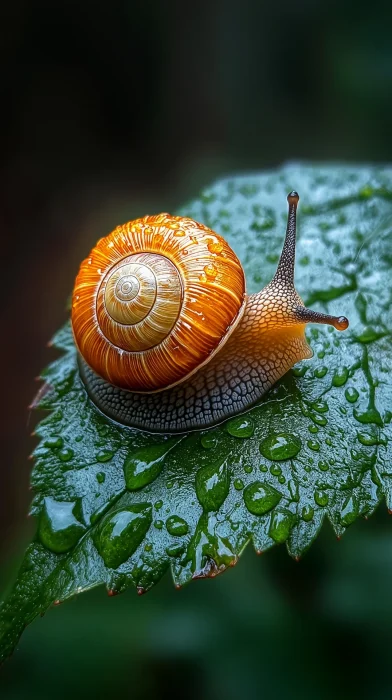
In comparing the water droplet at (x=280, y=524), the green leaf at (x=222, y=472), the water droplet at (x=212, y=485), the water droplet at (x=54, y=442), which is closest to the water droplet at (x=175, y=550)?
the green leaf at (x=222, y=472)

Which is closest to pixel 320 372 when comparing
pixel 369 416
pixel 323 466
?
pixel 369 416

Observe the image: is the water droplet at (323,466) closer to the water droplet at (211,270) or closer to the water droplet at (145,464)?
the water droplet at (145,464)

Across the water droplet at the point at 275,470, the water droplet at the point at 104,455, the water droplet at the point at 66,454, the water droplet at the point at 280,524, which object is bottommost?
the water droplet at the point at 66,454

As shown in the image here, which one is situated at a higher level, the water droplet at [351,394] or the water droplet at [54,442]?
the water droplet at [351,394]

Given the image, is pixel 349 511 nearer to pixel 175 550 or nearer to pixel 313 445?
pixel 313 445

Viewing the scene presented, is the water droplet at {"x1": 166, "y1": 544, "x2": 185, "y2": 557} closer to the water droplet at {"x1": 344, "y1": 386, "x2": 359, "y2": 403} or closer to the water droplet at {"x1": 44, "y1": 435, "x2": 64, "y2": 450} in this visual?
the water droplet at {"x1": 44, "y1": 435, "x2": 64, "y2": 450}

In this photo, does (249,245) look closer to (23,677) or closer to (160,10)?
(23,677)

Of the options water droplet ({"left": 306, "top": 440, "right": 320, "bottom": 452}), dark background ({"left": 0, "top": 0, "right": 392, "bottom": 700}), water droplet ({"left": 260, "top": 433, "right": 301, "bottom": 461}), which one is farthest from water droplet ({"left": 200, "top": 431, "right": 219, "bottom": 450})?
dark background ({"left": 0, "top": 0, "right": 392, "bottom": 700})
